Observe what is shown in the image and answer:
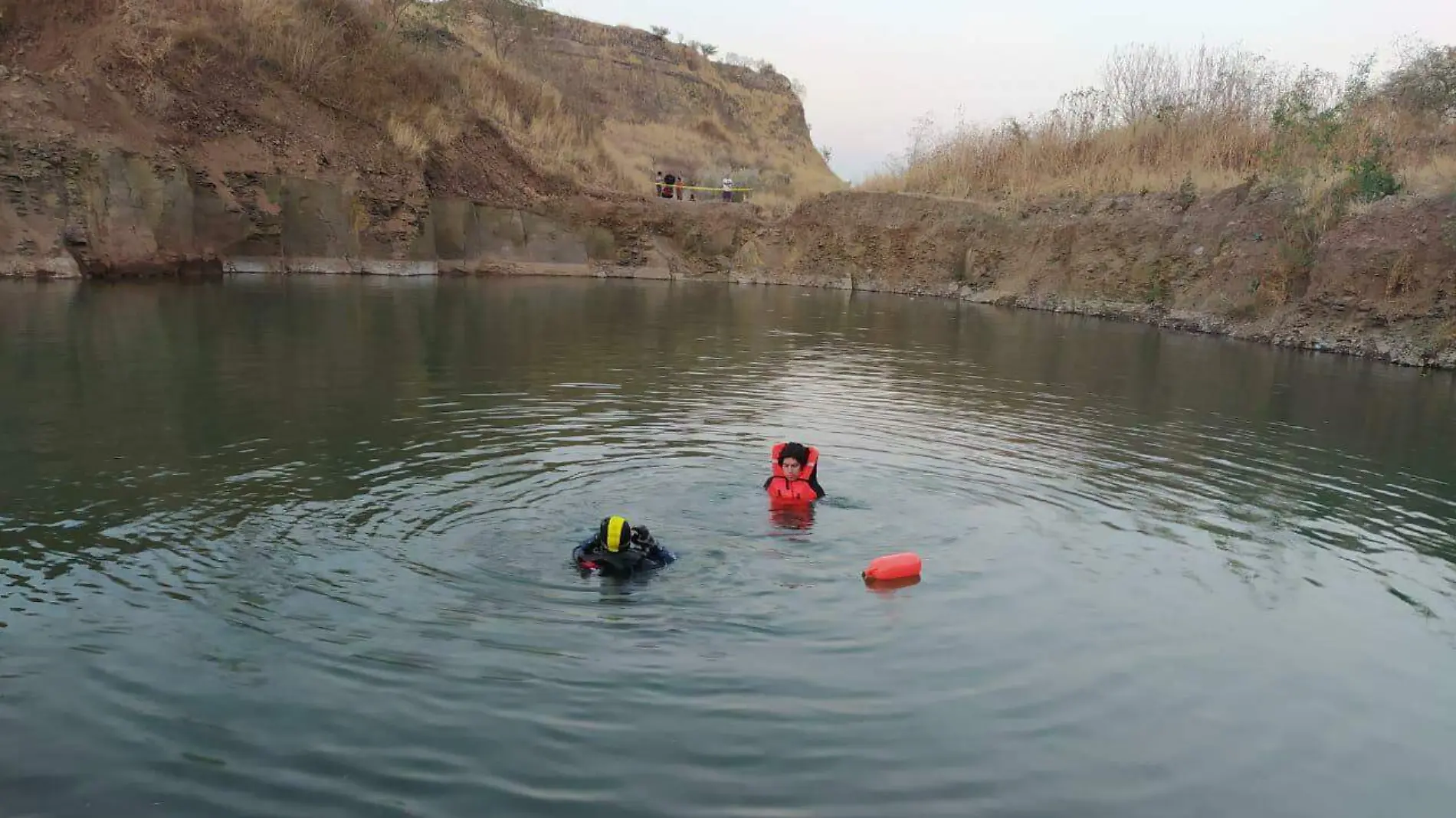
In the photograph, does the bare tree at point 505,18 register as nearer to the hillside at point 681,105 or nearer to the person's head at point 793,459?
the hillside at point 681,105

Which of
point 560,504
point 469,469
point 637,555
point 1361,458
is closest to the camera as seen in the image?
point 637,555

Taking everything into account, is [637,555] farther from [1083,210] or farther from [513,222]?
[513,222]

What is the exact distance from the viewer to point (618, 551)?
7066 millimetres

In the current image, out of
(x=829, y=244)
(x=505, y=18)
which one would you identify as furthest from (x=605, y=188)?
(x=505, y=18)

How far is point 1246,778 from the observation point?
16.5 ft

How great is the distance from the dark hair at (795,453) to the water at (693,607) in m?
0.56

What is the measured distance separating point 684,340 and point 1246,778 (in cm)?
1752

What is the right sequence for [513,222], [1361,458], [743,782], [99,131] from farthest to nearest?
1. [513,222]
2. [99,131]
3. [1361,458]
4. [743,782]

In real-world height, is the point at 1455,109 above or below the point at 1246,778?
above

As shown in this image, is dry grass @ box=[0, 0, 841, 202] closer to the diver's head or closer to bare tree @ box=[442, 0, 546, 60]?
bare tree @ box=[442, 0, 546, 60]

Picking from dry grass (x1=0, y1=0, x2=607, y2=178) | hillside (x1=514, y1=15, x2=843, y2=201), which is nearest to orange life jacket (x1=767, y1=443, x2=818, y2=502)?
dry grass (x1=0, y1=0, x2=607, y2=178)

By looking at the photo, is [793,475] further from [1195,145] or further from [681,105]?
[681,105]

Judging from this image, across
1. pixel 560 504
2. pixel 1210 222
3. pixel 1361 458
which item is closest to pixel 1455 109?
pixel 1210 222

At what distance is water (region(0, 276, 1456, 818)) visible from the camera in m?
4.80
